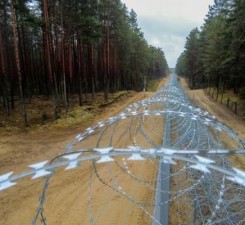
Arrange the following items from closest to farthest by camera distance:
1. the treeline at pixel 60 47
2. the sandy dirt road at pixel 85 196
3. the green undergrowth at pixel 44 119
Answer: the sandy dirt road at pixel 85 196 < the green undergrowth at pixel 44 119 < the treeline at pixel 60 47

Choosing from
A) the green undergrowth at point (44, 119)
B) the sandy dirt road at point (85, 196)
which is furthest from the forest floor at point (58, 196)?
the green undergrowth at point (44, 119)

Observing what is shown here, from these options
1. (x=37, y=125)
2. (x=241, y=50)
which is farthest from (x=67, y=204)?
(x=241, y=50)

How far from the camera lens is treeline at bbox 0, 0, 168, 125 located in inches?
939

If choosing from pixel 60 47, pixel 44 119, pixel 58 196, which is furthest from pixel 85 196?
pixel 60 47

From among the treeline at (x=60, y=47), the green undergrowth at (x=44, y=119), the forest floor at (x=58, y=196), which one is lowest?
the green undergrowth at (x=44, y=119)

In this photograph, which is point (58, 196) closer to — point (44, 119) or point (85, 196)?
point (85, 196)

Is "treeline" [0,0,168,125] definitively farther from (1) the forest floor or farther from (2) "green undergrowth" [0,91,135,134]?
(1) the forest floor

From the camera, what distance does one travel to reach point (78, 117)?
75.9 ft

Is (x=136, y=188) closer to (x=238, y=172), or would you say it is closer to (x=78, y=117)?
(x=238, y=172)

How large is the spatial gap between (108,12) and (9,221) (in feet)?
95.7

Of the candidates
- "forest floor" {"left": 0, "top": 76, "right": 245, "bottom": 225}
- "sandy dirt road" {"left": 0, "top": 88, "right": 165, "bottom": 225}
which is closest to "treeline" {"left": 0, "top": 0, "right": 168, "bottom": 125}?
"forest floor" {"left": 0, "top": 76, "right": 245, "bottom": 225}

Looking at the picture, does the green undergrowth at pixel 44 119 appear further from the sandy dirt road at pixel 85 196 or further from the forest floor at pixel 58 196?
the sandy dirt road at pixel 85 196

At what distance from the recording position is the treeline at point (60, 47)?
2386 centimetres

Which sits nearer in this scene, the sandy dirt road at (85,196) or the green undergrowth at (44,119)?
the sandy dirt road at (85,196)
